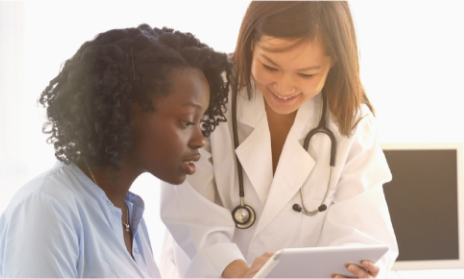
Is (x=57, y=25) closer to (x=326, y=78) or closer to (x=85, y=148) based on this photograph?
(x=85, y=148)

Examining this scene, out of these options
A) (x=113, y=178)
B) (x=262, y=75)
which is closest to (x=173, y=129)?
(x=113, y=178)

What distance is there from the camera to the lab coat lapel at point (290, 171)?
1.11 meters

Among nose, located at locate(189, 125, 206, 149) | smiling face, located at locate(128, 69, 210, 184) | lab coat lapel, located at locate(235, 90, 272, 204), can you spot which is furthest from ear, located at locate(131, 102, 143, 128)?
lab coat lapel, located at locate(235, 90, 272, 204)

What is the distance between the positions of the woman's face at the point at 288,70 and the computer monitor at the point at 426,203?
0.57 metres

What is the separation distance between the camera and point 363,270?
33.9 inches

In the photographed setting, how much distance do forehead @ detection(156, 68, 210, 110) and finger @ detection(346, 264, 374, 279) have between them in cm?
41

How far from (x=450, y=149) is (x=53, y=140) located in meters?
1.25

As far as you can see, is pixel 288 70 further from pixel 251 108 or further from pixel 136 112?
pixel 136 112

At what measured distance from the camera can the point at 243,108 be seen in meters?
1.16

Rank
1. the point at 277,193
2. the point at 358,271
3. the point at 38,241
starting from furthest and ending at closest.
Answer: the point at 277,193 < the point at 358,271 < the point at 38,241

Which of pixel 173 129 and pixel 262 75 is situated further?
pixel 262 75

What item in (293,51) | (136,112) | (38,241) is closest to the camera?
(38,241)

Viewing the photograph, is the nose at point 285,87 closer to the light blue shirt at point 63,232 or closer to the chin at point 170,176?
the chin at point 170,176

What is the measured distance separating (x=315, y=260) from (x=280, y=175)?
0.39m
